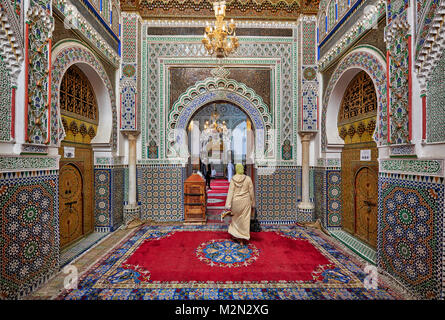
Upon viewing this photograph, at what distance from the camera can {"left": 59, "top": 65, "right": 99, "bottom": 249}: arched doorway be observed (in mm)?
3291

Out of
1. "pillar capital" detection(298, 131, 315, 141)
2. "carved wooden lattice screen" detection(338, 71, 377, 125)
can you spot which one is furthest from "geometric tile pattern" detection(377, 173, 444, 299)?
"pillar capital" detection(298, 131, 315, 141)

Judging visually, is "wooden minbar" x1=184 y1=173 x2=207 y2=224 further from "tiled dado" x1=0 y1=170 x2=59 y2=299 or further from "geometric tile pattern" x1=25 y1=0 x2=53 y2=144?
"geometric tile pattern" x1=25 y1=0 x2=53 y2=144

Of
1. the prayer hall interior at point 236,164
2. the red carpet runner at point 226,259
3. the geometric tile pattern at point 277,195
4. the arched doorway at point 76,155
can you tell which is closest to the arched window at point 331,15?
the prayer hall interior at point 236,164

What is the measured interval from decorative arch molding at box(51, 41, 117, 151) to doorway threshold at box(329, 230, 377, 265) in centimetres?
436

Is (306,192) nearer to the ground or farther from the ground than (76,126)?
nearer to the ground

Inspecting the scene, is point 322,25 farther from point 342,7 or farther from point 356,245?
point 356,245

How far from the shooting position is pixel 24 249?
86.7 inches

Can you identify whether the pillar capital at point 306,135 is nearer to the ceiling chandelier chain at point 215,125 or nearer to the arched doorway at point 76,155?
the arched doorway at point 76,155

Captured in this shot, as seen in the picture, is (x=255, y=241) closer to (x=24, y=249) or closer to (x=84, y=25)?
(x=24, y=249)

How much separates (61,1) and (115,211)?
3399mm

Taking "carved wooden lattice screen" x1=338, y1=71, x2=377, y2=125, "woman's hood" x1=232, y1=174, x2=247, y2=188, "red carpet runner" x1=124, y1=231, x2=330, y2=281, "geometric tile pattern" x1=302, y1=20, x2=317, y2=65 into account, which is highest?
"geometric tile pattern" x1=302, y1=20, x2=317, y2=65

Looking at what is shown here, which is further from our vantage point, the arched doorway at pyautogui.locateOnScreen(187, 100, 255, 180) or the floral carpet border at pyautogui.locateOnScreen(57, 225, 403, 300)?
the arched doorway at pyautogui.locateOnScreen(187, 100, 255, 180)

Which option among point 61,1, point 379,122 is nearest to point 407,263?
point 379,122

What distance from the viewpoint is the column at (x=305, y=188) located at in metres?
4.52
